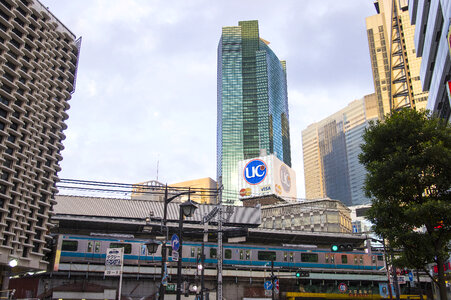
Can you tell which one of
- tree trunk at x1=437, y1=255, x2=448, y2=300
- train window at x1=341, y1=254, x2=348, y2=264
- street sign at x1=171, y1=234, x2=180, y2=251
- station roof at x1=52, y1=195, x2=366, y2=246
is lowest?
tree trunk at x1=437, y1=255, x2=448, y2=300

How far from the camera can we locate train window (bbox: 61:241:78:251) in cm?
4209

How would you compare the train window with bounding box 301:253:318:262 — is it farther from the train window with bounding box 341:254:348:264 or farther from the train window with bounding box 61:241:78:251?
the train window with bounding box 61:241:78:251

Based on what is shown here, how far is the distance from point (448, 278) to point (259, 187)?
5324cm

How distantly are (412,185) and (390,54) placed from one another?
132881 mm

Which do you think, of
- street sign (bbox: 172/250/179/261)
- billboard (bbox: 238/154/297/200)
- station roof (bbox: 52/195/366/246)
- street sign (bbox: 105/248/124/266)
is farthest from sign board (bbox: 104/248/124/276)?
billboard (bbox: 238/154/297/200)

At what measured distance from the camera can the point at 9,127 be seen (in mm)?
31188

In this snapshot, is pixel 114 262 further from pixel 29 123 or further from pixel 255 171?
pixel 255 171

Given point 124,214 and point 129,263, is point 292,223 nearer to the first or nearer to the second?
point 124,214

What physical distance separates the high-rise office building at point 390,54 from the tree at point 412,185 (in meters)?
110

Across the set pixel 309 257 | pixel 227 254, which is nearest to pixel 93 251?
pixel 227 254

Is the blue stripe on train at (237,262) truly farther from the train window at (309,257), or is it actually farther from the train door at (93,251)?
the train window at (309,257)

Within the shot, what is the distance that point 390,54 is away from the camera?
140375 millimetres

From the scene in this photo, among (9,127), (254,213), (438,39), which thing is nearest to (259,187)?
(254,213)

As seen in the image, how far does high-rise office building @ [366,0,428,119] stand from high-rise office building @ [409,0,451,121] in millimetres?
79516
